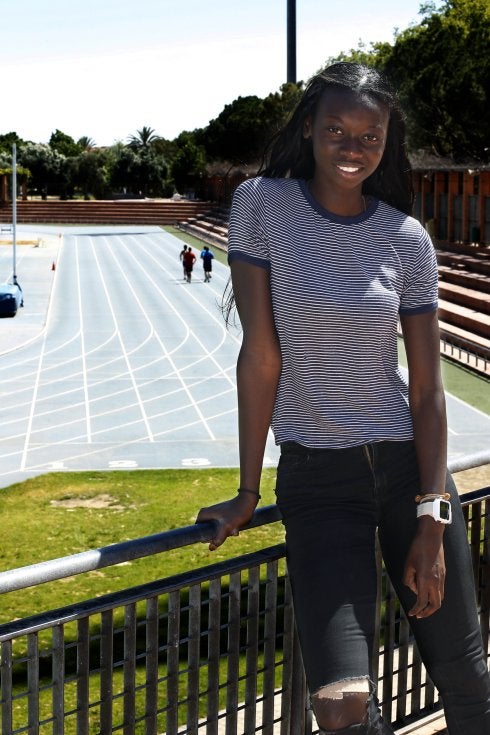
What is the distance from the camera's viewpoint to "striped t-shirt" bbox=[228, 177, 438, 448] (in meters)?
2.76

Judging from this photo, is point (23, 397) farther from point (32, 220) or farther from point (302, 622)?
point (32, 220)

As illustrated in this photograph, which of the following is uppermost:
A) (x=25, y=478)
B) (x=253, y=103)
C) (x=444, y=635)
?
(x=253, y=103)

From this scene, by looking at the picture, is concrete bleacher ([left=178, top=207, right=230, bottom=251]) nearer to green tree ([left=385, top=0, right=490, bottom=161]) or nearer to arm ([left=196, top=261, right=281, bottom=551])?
green tree ([left=385, top=0, right=490, bottom=161])

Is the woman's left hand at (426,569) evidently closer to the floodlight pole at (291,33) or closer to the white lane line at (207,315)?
the white lane line at (207,315)

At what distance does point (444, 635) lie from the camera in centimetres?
276

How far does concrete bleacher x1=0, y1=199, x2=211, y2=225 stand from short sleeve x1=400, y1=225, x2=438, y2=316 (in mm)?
83279

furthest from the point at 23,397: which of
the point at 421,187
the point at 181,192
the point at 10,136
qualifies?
the point at 10,136

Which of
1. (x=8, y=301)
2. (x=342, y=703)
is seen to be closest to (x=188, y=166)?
(x=8, y=301)

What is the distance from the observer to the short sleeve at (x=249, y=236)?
2.83 meters

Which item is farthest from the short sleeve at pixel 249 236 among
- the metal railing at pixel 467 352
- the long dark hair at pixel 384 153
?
the metal railing at pixel 467 352

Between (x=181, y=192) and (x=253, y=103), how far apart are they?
28.6m

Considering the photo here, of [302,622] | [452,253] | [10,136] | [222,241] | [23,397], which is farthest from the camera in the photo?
[10,136]

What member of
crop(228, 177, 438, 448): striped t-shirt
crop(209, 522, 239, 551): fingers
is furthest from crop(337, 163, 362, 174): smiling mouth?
crop(209, 522, 239, 551): fingers

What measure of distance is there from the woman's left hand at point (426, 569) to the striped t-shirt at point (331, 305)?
0.26 metres
